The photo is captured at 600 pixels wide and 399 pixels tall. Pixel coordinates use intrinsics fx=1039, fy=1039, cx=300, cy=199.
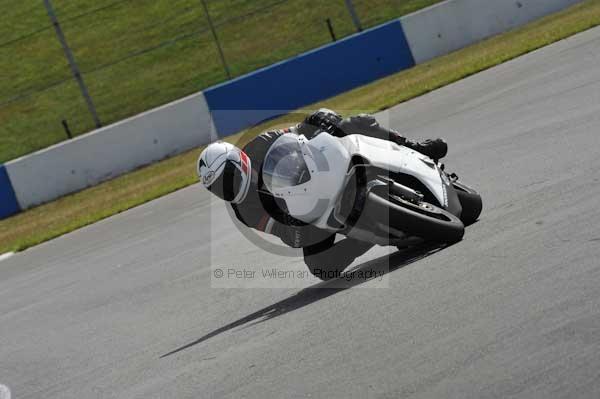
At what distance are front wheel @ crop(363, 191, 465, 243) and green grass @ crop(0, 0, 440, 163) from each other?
1594 cm

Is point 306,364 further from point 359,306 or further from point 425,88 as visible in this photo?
point 425,88

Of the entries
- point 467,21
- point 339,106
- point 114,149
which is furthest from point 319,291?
point 467,21

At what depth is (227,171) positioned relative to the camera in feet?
22.9

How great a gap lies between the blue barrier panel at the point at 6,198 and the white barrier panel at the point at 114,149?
0.10m

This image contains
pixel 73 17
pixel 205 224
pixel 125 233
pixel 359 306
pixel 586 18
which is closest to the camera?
pixel 359 306

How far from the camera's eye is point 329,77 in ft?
66.4

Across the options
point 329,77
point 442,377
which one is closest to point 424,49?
point 329,77

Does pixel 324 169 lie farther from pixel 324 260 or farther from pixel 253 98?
pixel 253 98

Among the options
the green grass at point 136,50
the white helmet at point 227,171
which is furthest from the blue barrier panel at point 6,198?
the white helmet at point 227,171

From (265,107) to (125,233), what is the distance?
23.0 ft

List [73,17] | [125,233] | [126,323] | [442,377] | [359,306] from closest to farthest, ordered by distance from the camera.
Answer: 1. [442,377]
2. [359,306]
3. [126,323]
4. [125,233]
5. [73,17]

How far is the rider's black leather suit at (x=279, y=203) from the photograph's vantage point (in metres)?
7.08

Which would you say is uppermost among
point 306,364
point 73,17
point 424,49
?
point 73,17

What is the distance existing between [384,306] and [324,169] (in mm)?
1095
